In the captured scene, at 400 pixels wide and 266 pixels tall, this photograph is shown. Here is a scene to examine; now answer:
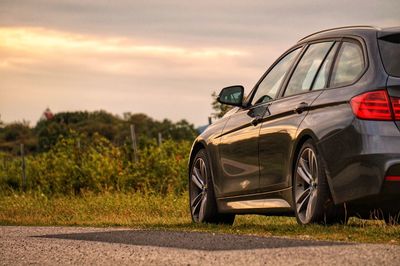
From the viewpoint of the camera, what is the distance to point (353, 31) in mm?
9211

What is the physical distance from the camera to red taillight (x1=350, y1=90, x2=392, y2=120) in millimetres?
8391

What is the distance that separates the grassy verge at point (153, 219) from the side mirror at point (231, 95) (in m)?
1.26

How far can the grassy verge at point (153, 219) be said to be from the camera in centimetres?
861

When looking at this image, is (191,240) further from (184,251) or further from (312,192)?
(312,192)

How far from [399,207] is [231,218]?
3.53 m

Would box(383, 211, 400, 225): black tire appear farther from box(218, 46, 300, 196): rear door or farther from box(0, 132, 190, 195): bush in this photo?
Result: box(0, 132, 190, 195): bush

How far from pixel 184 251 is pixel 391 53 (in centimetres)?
248

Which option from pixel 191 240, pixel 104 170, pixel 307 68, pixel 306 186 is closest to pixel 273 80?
pixel 307 68

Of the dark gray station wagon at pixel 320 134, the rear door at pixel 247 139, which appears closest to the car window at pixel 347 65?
the dark gray station wagon at pixel 320 134

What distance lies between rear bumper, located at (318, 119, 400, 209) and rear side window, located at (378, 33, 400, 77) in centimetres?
51

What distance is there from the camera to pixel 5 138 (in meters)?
93.8

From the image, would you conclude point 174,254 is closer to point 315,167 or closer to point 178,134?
point 315,167

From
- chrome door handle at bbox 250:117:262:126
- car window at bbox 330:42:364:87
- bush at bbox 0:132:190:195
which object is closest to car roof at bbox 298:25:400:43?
car window at bbox 330:42:364:87

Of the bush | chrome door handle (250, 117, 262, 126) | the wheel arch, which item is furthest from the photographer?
the bush
